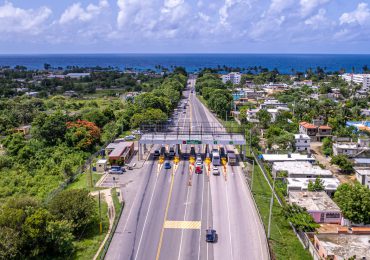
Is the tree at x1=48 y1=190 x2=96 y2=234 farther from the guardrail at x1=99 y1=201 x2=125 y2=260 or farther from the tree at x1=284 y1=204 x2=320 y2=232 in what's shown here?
the tree at x1=284 y1=204 x2=320 y2=232

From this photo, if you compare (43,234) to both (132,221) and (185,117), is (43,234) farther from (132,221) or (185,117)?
(185,117)

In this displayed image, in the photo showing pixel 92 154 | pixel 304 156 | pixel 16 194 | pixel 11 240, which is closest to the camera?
pixel 11 240

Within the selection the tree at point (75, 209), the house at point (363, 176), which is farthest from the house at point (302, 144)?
the tree at point (75, 209)

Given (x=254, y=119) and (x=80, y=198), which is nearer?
(x=80, y=198)

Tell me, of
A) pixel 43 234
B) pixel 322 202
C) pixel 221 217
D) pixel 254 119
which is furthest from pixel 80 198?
pixel 254 119

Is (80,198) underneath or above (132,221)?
above

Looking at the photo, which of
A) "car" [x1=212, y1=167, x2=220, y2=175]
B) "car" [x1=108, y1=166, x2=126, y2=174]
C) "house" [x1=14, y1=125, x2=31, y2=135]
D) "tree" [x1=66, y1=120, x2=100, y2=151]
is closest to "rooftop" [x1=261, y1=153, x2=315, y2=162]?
"car" [x1=212, y1=167, x2=220, y2=175]

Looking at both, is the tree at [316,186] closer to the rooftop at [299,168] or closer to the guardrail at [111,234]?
the rooftop at [299,168]
